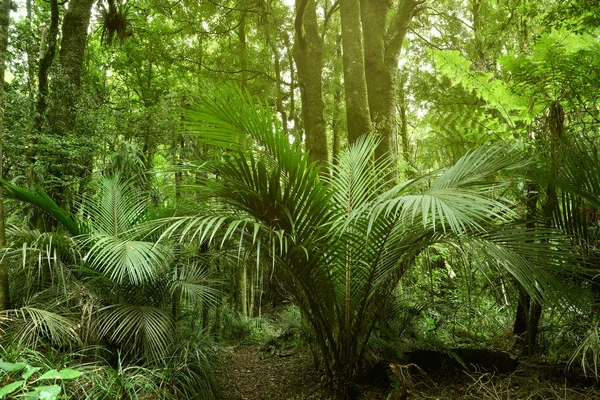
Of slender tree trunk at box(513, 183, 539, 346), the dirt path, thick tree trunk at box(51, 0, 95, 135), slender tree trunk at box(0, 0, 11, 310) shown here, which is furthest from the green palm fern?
slender tree trunk at box(513, 183, 539, 346)

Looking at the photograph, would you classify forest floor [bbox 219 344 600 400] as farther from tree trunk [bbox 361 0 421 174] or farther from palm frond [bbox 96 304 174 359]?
tree trunk [bbox 361 0 421 174]

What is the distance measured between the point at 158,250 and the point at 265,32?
569 centimetres

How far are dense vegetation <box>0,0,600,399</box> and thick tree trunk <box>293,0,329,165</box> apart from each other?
0.11ft

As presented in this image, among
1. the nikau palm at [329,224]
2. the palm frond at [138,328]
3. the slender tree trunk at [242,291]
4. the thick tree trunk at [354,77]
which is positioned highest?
the thick tree trunk at [354,77]

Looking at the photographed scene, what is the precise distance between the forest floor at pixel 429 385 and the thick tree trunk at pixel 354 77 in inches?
105

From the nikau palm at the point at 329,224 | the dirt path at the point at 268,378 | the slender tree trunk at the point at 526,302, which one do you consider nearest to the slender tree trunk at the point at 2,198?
the nikau palm at the point at 329,224

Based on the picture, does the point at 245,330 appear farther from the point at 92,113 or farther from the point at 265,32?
the point at 265,32

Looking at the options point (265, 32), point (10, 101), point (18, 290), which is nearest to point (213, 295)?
point (18, 290)

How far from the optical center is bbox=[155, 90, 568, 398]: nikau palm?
2357 mm

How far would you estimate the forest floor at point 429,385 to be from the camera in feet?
8.76

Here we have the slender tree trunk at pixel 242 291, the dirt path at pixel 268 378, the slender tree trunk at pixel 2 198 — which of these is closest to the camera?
the slender tree trunk at pixel 2 198

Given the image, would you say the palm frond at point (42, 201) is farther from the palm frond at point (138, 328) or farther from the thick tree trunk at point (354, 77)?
the thick tree trunk at point (354, 77)

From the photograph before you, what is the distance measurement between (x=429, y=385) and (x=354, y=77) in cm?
341

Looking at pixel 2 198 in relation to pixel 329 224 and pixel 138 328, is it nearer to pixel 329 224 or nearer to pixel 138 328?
pixel 138 328
